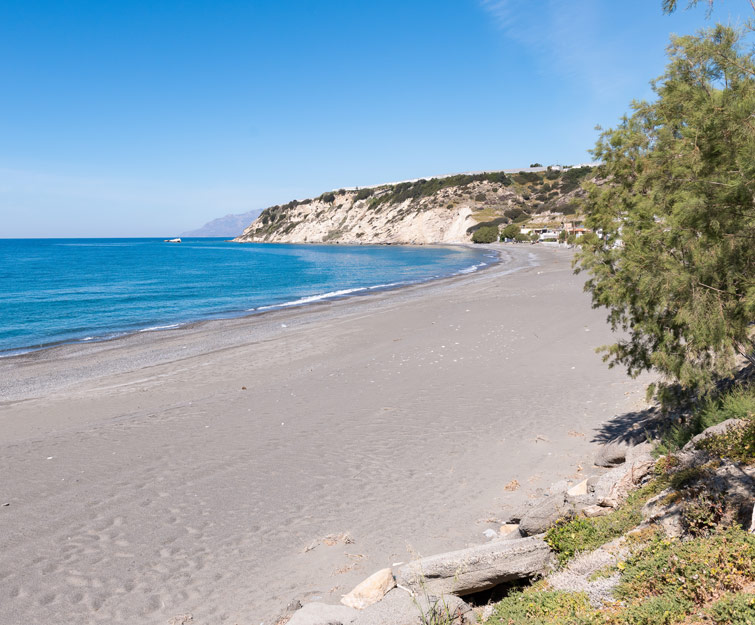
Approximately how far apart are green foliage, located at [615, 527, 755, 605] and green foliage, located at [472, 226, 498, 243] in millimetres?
120861

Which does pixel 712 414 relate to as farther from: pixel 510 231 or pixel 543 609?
pixel 510 231

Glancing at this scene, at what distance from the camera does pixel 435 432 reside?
38.4 feet

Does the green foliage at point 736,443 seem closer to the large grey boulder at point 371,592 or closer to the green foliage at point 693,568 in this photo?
the green foliage at point 693,568

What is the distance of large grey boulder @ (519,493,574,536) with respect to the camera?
6.78 meters

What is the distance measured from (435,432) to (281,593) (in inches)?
225

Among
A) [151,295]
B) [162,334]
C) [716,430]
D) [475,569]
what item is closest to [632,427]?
[716,430]

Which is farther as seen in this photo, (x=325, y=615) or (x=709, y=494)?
(x=709, y=494)

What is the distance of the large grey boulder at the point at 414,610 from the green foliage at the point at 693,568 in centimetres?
154

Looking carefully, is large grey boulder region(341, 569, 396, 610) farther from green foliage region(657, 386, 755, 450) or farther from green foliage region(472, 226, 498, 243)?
green foliage region(472, 226, 498, 243)

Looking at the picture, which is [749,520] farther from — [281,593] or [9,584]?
[9,584]

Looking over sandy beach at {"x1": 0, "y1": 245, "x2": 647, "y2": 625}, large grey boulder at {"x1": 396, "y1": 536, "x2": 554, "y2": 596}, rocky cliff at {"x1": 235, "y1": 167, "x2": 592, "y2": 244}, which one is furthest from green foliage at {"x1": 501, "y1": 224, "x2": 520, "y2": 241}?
large grey boulder at {"x1": 396, "y1": 536, "x2": 554, "y2": 596}

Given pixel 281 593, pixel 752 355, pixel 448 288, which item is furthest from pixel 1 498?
pixel 448 288

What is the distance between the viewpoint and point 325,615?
5297mm

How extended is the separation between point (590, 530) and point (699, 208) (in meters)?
3.67
